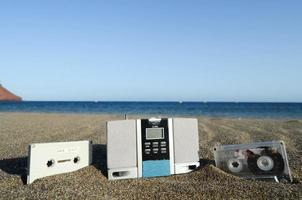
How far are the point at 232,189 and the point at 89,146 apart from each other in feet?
8.84

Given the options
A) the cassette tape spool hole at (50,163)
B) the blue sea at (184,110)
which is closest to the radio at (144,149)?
the cassette tape spool hole at (50,163)

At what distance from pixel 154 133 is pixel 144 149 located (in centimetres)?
31

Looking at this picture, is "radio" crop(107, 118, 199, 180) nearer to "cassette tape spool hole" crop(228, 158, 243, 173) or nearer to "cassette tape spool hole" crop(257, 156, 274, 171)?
"cassette tape spool hole" crop(228, 158, 243, 173)

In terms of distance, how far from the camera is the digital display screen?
5.66m

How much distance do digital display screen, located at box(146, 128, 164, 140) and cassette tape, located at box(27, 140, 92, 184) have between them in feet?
4.00

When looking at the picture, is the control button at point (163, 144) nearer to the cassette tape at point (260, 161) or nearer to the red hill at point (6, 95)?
the cassette tape at point (260, 161)

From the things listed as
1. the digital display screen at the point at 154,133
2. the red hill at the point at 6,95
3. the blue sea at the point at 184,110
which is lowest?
the blue sea at the point at 184,110

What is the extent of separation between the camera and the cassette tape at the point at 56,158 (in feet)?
17.5

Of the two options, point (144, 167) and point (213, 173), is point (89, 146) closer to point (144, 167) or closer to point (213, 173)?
point (144, 167)

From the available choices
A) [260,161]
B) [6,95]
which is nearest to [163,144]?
[260,161]

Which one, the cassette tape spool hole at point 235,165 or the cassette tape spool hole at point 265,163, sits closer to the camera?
the cassette tape spool hole at point 265,163

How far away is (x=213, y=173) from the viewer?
17.9 ft

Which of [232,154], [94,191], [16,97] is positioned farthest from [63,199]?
[16,97]

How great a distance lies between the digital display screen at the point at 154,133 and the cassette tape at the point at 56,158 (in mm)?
1218
